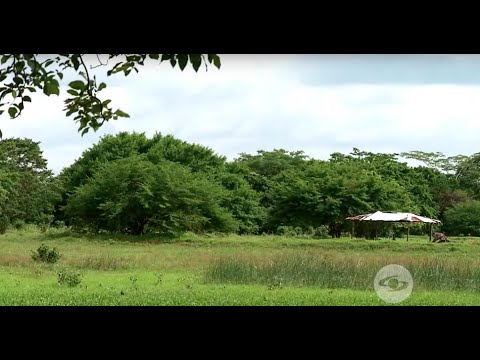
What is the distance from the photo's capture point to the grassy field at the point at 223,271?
5805 millimetres

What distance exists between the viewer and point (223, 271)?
6855mm

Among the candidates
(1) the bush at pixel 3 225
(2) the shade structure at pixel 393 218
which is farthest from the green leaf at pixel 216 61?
(1) the bush at pixel 3 225

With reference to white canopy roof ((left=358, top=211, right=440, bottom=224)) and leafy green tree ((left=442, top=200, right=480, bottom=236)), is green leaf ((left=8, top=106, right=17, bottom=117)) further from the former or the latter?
white canopy roof ((left=358, top=211, right=440, bottom=224))

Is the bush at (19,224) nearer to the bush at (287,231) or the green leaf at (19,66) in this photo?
the bush at (287,231)

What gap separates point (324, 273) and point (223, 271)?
1074 millimetres

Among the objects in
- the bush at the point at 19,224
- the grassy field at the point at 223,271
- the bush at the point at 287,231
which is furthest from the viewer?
the grassy field at the point at 223,271

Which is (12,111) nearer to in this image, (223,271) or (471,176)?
(471,176)

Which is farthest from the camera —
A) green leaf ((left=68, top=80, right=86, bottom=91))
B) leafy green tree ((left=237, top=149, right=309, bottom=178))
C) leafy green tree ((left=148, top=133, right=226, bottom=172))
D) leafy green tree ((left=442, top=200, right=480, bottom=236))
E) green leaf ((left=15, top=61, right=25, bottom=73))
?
leafy green tree ((left=148, top=133, right=226, bottom=172))

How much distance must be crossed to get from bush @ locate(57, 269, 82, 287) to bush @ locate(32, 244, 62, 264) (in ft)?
0.54

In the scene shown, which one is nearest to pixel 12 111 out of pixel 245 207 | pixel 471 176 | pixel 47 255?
pixel 471 176

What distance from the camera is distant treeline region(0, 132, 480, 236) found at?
14.5ft

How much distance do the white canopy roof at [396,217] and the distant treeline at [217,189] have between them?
0.05 metres

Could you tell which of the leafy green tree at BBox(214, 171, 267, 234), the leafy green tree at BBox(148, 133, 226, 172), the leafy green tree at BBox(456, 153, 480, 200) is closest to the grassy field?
the leafy green tree at BBox(214, 171, 267, 234)
